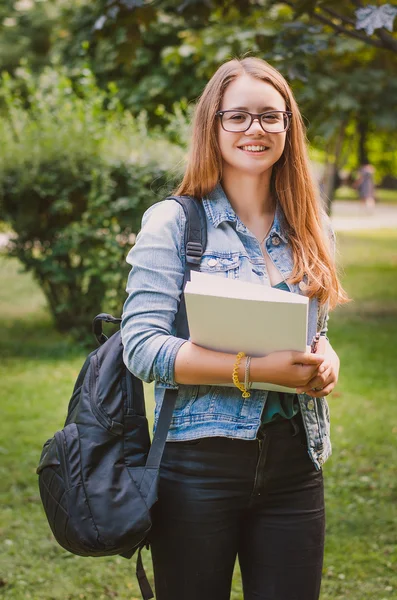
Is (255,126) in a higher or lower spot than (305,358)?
higher

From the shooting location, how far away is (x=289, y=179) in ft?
7.36

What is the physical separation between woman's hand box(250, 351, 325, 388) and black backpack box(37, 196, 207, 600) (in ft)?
0.82

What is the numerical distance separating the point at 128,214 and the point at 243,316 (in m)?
6.23

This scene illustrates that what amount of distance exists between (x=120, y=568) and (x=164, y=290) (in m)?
2.54

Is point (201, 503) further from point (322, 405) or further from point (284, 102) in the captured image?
point (284, 102)

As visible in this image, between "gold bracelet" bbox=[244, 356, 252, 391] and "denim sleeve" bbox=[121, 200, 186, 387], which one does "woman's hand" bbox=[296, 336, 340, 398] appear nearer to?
"gold bracelet" bbox=[244, 356, 252, 391]

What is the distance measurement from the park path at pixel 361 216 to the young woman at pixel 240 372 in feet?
71.6

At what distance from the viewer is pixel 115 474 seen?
2.05m

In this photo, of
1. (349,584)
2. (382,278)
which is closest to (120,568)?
(349,584)

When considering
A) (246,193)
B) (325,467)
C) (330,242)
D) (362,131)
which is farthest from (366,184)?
(246,193)

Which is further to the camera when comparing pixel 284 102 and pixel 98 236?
pixel 98 236

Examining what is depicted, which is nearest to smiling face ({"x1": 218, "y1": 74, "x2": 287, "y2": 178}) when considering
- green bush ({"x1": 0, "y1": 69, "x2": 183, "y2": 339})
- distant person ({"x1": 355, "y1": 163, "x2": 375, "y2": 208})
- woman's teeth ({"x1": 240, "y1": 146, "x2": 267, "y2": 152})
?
woman's teeth ({"x1": 240, "y1": 146, "x2": 267, "y2": 152})

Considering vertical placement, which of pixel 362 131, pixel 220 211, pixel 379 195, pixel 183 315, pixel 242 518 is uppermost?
pixel 220 211

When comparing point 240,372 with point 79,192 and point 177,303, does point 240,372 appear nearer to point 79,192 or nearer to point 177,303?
point 177,303
